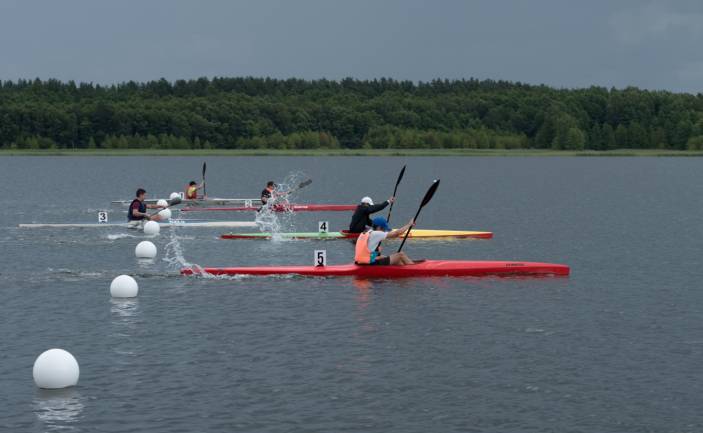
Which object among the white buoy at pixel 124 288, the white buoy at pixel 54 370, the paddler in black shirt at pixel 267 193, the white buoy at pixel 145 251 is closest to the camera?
the white buoy at pixel 54 370

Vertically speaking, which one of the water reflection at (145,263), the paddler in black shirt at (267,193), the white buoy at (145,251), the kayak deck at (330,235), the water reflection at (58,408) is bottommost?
the water reflection at (58,408)

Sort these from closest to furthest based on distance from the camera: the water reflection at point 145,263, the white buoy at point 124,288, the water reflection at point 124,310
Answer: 1. the water reflection at point 124,310
2. the white buoy at point 124,288
3. the water reflection at point 145,263

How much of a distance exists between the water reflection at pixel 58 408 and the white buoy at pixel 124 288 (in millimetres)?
8965

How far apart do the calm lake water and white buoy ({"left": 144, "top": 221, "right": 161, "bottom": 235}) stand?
6.67 ft

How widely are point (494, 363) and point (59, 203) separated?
54583 millimetres

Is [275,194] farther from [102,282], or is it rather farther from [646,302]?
[646,302]

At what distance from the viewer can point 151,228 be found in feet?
145

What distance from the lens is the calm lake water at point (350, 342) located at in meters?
17.0

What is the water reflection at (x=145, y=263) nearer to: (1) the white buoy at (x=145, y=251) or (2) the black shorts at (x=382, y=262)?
(1) the white buoy at (x=145, y=251)

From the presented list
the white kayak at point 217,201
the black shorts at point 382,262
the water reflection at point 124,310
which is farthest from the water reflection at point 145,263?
the white kayak at point 217,201

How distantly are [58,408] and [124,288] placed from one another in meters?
9.91

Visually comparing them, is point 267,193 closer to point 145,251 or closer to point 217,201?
point 217,201

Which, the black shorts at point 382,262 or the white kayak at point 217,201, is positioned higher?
the white kayak at point 217,201

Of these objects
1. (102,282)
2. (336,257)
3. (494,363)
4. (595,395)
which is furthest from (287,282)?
(595,395)
